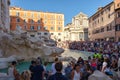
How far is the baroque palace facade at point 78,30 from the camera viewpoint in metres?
76.4

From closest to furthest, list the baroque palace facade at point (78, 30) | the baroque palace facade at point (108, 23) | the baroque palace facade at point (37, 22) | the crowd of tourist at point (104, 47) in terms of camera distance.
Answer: the crowd of tourist at point (104, 47) < the baroque palace facade at point (108, 23) < the baroque palace facade at point (37, 22) < the baroque palace facade at point (78, 30)

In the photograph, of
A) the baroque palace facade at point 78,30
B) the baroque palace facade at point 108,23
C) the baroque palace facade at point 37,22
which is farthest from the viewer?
the baroque palace facade at point 78,30

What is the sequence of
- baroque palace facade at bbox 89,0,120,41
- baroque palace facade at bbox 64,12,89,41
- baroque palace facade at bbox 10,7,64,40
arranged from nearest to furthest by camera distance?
baroque palace facade at bbox 89,0,120,41 < baroque palace facade at bbox 10,7,64,40 < baroque palace facade at bbox 64,12,89,41

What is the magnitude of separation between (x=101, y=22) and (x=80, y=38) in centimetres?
2724

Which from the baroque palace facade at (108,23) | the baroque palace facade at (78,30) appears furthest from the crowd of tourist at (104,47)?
the baroque palace facade at (78,30)

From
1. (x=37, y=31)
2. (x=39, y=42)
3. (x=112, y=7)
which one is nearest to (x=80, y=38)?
(x=37, y=31)

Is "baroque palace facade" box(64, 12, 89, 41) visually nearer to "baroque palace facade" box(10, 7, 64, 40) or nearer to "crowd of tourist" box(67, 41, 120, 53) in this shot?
"baroque palace facade" box(10, 7, 64, 40)

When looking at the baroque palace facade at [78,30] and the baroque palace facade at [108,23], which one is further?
the baroque palace facade at [78,30]

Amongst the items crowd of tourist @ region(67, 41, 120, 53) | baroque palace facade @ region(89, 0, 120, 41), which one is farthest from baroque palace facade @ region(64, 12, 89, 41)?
crowd of tourist @ region(67, 41, 120, 53)

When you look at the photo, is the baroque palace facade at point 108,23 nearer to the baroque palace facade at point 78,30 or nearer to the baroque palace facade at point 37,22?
the baroque palace facade at point 37,22

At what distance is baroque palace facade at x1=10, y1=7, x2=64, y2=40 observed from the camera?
6662cm

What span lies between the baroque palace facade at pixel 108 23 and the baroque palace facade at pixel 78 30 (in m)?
19.6

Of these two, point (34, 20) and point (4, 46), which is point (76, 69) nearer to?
point (4, 46)

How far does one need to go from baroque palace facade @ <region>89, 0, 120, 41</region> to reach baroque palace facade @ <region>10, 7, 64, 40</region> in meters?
18.5
